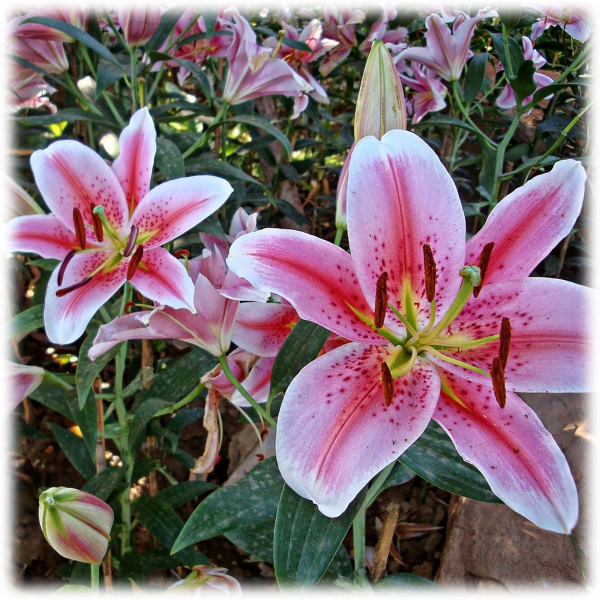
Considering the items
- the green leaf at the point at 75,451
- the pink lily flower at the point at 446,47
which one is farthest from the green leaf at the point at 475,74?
the green leaf at the point at 75,451

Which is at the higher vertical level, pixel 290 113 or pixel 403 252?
pixel 403 252

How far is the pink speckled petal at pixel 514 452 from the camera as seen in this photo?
20.1 inches

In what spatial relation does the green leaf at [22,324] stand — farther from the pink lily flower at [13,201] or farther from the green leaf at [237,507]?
the green leaf at [237,507]

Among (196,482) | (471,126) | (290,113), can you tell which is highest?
(471,126)

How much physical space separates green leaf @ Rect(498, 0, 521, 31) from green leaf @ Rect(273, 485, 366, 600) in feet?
3.16

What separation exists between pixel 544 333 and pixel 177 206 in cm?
49

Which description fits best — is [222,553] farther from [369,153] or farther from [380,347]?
[369,153]

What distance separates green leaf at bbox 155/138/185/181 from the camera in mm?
1026

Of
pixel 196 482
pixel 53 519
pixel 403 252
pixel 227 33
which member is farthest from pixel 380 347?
pixel 227 33

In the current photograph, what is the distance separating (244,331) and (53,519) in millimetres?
301

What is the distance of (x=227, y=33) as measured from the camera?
1.30 meters

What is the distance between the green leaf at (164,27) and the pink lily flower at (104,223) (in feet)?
1.16

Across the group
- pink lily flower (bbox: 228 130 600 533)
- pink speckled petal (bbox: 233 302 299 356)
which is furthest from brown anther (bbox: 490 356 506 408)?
pink speckled petal (bbox: 233 302 299 356)

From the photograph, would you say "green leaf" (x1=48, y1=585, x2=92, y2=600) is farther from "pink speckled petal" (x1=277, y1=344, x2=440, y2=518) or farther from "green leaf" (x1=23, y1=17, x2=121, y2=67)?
"green leaf" (x1=23, y1=17, x2=121, y2=67)
